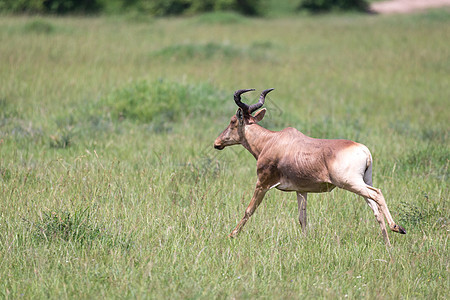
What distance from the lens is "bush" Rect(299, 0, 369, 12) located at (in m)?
37.4

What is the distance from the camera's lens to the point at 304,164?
182 inches

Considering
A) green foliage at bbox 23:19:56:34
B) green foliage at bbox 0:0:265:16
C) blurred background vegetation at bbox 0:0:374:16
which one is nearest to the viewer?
green foliage at bbox 23:19:56:34

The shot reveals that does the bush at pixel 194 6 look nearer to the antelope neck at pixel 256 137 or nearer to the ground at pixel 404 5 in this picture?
the ground at pixel 404 5

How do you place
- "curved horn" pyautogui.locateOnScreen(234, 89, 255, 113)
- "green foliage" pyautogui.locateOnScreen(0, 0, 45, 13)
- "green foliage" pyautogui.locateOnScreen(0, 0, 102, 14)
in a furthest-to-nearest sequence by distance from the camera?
"green foliage" pyautogui.locateOnScreen(0, 0, 102, 14), "green foliage" pyautogui.locateOnScreen(0, 0, 45, 13), "curved horn" pyautogui.locateOnScreen(234, 89, 255, 113)

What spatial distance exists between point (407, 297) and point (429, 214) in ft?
5.67

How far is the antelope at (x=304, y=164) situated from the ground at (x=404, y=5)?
3424cm

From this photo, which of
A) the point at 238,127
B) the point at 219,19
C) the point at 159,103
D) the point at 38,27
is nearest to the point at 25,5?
the point at 219,19

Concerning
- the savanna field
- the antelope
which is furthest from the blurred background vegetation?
the antelope

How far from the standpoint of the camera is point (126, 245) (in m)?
4.67

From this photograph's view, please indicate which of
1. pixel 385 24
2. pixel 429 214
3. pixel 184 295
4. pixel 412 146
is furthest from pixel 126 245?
pixel 385 24

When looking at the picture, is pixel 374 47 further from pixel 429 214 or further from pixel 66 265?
pixel 66 265

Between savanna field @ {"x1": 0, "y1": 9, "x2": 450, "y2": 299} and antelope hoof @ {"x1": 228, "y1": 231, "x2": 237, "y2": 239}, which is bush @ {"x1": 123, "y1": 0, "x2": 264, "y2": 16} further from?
antelope hoof @ {"x1": 228, "y1": 231, "x2": 237, "y2": 239}

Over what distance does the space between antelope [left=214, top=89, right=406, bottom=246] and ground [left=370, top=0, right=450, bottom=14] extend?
1348 inches

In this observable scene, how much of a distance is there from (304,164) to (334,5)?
116ft
